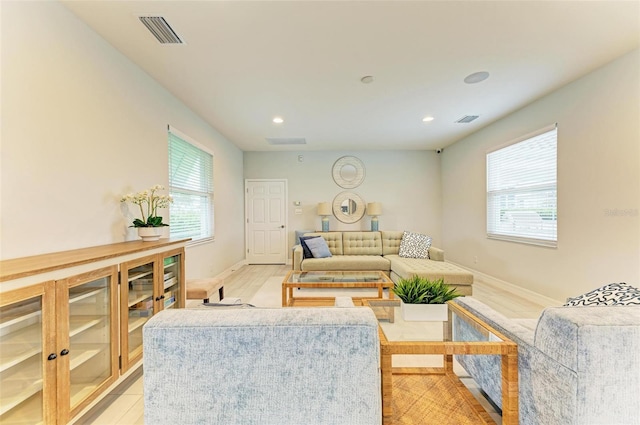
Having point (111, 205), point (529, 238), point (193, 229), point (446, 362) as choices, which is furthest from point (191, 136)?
point (529, 238)

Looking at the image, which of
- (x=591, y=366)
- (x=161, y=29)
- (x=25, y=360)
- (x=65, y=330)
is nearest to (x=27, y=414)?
(x=25, y=360)

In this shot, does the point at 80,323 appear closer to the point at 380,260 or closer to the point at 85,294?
the point at 85,294

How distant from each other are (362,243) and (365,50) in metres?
3.35

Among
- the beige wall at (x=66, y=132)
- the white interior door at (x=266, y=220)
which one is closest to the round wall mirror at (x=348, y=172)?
the white interior door at (x=266, y=220)

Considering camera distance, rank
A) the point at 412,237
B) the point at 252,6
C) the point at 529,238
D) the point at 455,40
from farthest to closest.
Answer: the point at 412,237, the point at 529,238, the point at 455,40, the point at 252,6

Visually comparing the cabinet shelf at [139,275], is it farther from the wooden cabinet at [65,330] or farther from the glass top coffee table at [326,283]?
the glass top coffee table at [326,283]

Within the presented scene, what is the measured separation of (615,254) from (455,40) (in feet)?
8.17

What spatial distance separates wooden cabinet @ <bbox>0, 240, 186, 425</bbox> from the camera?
1.19 meters

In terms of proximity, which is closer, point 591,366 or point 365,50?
point 591,366

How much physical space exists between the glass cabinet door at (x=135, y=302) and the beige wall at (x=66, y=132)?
49 cm

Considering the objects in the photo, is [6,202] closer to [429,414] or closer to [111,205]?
[111,205]

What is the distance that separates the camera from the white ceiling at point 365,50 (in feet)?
5.95

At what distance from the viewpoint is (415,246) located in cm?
450

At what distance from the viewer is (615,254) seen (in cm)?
248
